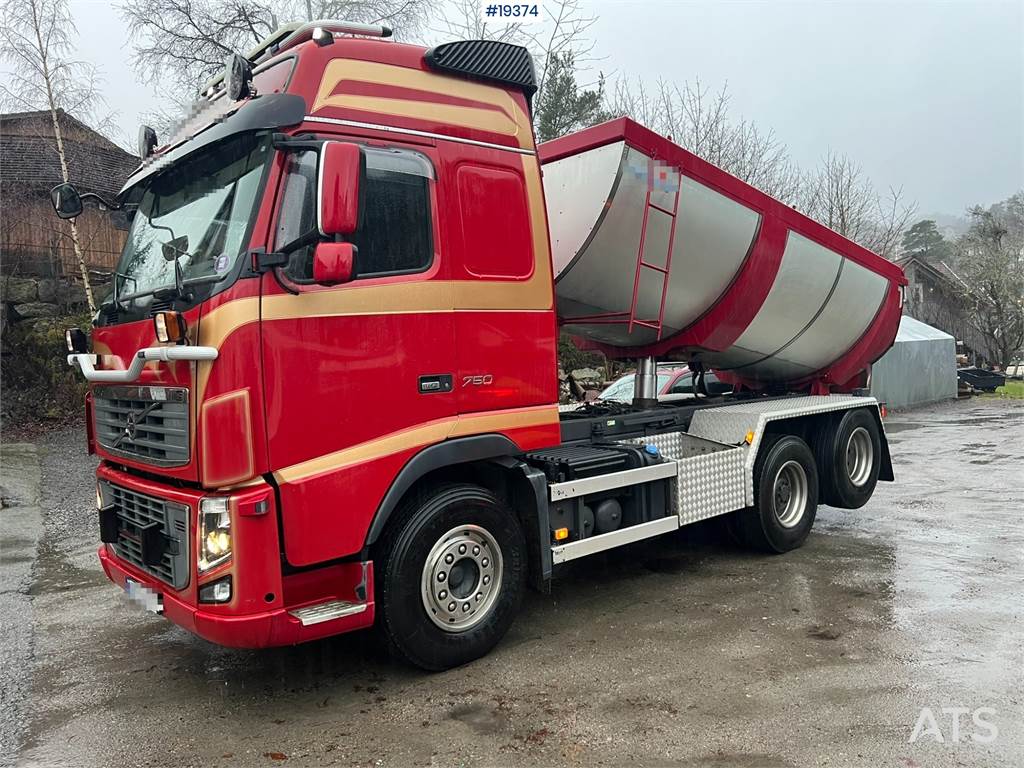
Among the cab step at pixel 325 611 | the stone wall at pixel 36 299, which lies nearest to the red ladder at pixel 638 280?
the cab step at pixel 325 611

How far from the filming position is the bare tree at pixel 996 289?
32.6 meters

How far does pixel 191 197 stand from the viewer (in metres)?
4.10

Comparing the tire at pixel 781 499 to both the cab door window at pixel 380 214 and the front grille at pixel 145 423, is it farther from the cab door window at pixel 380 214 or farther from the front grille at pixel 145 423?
the front grille at pixel 145 423

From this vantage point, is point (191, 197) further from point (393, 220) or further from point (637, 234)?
point (637, 234)

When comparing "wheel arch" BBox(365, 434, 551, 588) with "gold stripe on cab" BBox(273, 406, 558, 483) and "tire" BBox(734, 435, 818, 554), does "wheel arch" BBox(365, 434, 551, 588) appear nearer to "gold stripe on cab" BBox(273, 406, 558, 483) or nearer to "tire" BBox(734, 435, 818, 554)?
"gold stripe on cab" BBox(273, 406, 558, 483)

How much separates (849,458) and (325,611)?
5664 millimetres

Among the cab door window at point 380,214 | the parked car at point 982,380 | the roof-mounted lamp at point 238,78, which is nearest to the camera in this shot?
the cab door window at point 380,214

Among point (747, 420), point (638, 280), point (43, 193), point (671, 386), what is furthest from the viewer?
point (43, 193)

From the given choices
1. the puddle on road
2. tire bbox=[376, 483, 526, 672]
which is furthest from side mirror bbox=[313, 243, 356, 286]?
the puddle on road

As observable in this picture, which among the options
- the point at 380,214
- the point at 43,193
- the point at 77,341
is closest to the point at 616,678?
the point at 380,214

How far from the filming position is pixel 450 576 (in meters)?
4.27

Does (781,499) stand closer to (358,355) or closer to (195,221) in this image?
(358,355)

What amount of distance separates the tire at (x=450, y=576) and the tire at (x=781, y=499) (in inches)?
105

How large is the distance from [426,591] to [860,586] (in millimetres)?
3423
